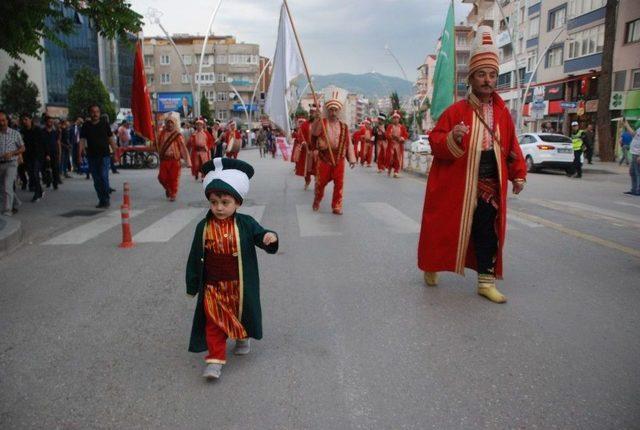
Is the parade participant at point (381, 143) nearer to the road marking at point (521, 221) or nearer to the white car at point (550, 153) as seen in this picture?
the white car at point (550, 153)

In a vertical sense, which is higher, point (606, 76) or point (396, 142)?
point (606, 76)

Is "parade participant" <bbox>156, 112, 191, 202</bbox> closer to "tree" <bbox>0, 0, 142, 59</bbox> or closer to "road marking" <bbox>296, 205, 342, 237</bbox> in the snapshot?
"tree" <bbox>0, 0, 142, 59</bbox>

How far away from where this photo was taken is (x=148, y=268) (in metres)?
6.21

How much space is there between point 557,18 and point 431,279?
43662mm

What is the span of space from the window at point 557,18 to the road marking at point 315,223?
38407mm

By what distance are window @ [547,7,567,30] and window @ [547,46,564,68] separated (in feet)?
6.03

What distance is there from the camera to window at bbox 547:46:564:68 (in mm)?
41500

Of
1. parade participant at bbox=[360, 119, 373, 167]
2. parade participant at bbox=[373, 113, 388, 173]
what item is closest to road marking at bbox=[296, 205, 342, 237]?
parade participant at bbox=[373, 113, 388, 173]

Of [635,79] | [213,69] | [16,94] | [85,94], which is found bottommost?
[16,94]

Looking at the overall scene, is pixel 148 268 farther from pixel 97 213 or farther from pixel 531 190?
pixel 531 190

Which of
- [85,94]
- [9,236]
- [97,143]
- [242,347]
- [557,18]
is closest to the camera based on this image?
[242,347]

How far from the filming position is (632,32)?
3145 centimetres

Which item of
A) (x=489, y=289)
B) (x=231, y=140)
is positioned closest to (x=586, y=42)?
(x=231, y=140)

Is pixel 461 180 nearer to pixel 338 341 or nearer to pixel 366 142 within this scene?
pixel 338 341
